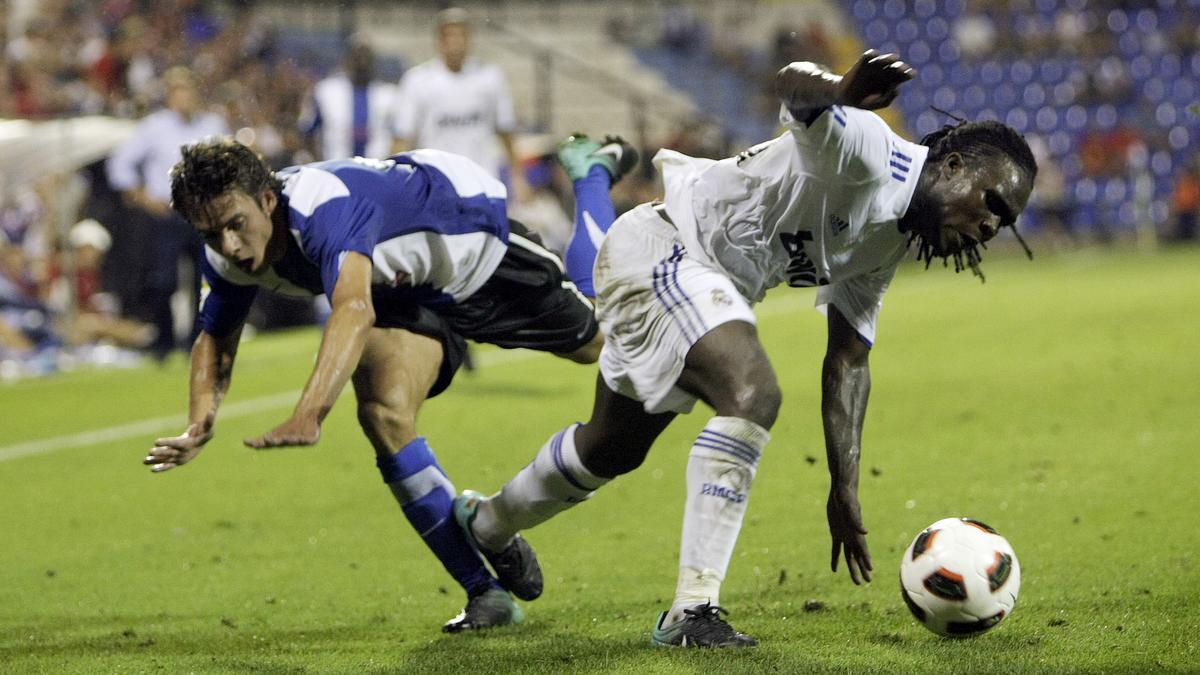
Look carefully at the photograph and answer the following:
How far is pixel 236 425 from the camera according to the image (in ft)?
35.4

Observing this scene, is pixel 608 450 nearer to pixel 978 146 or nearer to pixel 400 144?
pixel 978 146

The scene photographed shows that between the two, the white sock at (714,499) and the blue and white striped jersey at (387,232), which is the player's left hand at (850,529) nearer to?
the white sock at (714,499)

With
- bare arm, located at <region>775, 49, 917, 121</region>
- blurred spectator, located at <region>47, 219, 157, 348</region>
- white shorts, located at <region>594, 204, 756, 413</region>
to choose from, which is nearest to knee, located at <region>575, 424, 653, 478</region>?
white shorts, located at <region>594, 204, 756, 413</region>

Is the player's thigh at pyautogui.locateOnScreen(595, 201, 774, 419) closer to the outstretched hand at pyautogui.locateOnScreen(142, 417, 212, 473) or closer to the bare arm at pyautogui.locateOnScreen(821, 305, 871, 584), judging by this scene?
the bare arm at pyautogui.locateOnScreen(821, 305, 871, 584)

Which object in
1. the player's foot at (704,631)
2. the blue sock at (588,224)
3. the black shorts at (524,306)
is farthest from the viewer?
the blue sock at (588,224)

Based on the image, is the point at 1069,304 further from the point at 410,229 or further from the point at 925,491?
the point at 410,229

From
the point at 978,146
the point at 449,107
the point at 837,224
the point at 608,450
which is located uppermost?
the point at 978,146

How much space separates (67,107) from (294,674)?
14.9 m

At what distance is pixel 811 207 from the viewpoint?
460 centimetres

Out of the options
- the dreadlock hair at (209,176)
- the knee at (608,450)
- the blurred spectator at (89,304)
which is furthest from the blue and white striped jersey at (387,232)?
the blurred spectator at (89,304)

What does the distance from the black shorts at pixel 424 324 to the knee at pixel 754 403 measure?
157cm

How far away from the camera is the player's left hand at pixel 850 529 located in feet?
15.9

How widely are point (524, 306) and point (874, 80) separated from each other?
236 cm

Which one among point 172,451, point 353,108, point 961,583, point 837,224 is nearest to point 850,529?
point 961,583
